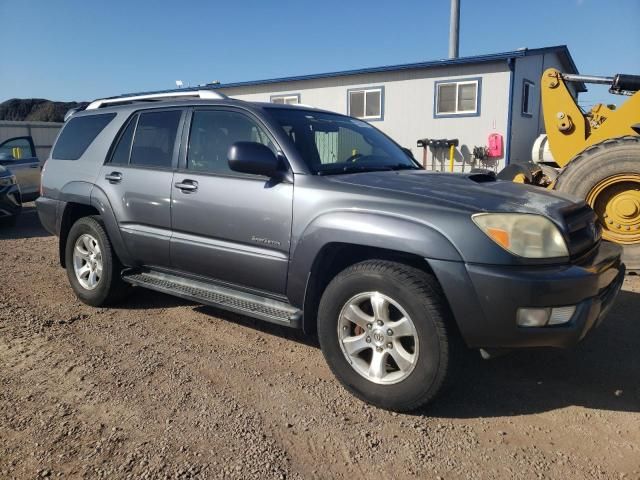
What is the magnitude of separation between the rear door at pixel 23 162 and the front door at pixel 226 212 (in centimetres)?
821

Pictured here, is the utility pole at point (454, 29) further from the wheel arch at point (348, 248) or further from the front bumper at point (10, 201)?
the wheel arch at point (348, 248)

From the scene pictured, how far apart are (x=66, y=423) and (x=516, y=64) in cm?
1351

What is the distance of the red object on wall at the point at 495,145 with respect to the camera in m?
13.7

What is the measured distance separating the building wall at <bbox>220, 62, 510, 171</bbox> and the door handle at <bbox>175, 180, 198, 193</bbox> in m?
11.6

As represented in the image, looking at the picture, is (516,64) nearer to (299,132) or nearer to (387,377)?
(299,132)

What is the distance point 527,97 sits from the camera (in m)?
14.5

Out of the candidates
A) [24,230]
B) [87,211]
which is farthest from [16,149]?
[87,211]

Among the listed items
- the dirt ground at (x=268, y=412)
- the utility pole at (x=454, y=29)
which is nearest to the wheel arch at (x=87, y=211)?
the dirt ground at (x=268, y=412)

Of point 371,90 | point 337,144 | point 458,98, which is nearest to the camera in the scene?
point 337,144

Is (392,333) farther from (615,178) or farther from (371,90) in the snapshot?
(371,90)

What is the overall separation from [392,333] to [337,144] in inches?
66.1

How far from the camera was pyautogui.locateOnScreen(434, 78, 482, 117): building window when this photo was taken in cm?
1390

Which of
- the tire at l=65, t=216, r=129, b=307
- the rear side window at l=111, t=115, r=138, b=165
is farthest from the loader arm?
the tire at l=65, t=216, r=129, b=307

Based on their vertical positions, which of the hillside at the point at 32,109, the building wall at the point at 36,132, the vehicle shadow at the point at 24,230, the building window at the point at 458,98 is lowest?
the vehicle shadow at the point at 24,230
